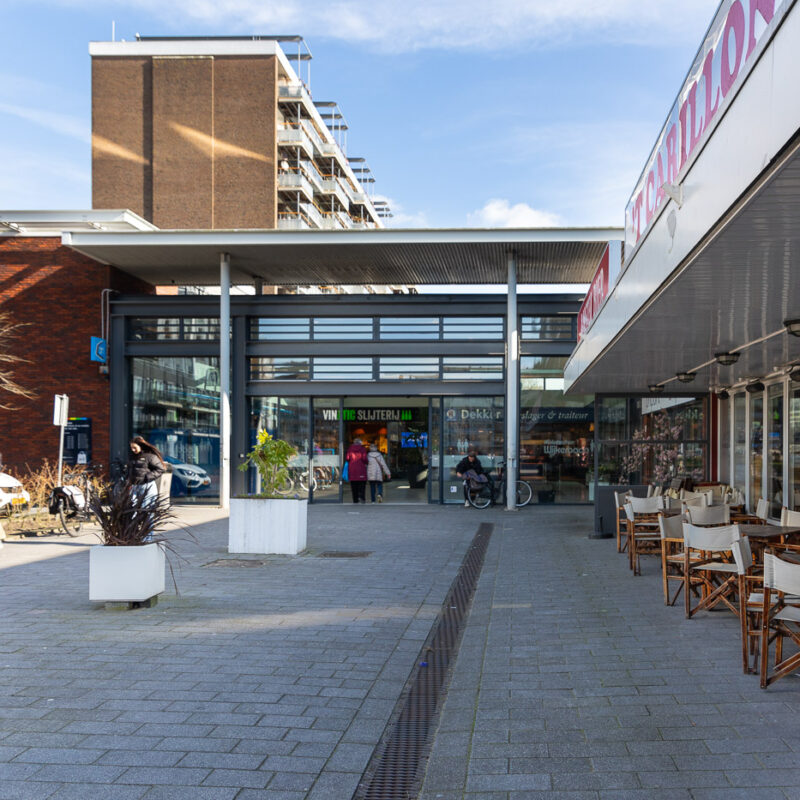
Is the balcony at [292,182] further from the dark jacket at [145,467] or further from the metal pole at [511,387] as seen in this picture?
the dark jacket at [145,467]

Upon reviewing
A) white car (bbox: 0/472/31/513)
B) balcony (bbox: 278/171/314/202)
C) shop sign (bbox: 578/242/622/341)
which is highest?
balcony (bbox: 278/171/314/202)

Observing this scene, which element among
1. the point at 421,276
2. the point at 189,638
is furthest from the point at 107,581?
the point at 421,276

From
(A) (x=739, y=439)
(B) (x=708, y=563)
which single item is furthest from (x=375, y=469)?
(B) (x=708, y=563)

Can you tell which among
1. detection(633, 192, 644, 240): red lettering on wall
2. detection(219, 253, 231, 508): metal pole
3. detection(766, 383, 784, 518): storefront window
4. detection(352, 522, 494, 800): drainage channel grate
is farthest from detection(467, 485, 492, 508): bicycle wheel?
detection(633, 192, 644, 240): red lettering on wall

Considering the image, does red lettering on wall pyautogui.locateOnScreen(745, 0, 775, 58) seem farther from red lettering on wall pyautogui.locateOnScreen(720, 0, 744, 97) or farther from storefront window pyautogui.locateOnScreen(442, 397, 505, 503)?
storefront window pyautogui.locateOnScreen(442, 397, 505, 503)

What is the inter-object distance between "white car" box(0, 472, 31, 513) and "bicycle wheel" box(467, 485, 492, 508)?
30.3ft

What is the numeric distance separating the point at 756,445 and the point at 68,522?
1167 cm

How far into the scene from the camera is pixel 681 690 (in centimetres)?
503

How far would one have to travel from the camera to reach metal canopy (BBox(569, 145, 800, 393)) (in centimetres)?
371

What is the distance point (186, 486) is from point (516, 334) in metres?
8.78

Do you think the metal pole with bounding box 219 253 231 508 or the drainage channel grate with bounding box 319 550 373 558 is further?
the metal pole with bounding box 219 253 231 508

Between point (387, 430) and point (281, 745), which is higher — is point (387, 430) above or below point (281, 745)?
above

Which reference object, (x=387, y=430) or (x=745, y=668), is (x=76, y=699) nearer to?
(x=745, y=668)

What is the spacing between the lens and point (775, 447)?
12008 mm
